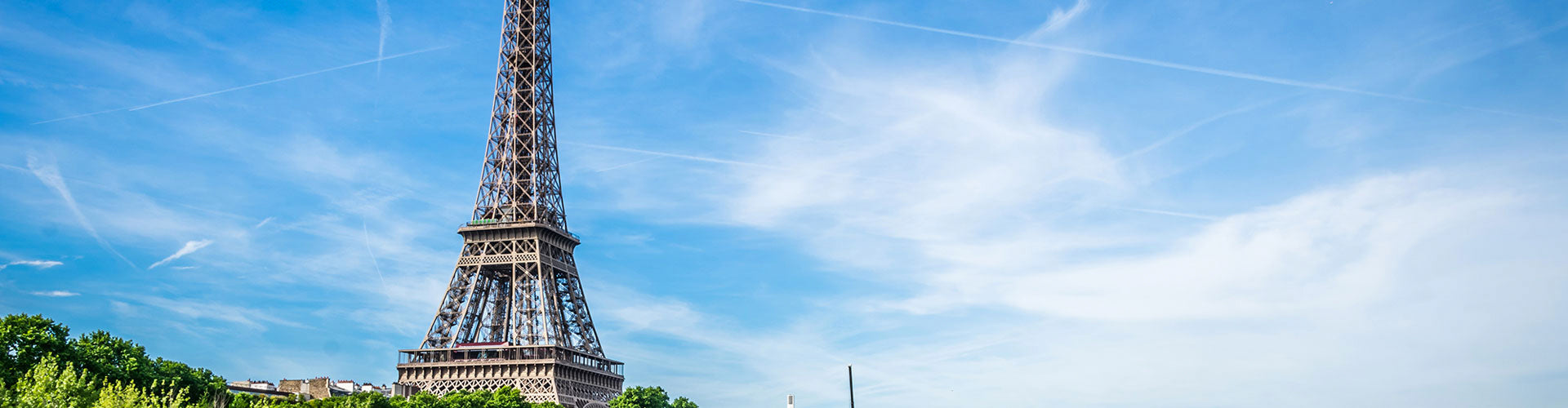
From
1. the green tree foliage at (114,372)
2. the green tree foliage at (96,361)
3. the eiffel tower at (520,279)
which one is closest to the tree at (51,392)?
the green tree foliage at (114,372)

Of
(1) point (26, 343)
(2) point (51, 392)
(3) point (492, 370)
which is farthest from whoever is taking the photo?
(3) point (492, 370)

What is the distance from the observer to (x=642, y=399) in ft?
379

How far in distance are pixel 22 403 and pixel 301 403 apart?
4101 cm

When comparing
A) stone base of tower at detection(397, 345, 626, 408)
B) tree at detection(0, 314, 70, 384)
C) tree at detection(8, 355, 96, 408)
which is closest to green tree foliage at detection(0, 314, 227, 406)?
tree at detection(0, 314, 70, 384)

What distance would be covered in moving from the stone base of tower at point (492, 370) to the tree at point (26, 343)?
3830cm

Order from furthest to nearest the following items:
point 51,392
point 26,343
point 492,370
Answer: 1. point 492,370
2. point 26,343
3. point 51,392

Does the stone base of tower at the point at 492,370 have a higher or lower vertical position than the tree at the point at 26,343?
higher

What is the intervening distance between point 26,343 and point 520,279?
1860 inches

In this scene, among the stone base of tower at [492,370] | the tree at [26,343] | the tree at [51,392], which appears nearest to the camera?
the tree at [51,392]

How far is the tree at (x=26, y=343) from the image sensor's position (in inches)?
2494

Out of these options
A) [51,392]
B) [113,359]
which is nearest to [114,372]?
[113,359]

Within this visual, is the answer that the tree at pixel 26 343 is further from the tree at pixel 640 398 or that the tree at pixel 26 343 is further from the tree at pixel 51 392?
the tree at pixel 640 398

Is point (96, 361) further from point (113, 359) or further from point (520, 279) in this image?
point (520, 279)

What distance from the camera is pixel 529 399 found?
103625 mm
